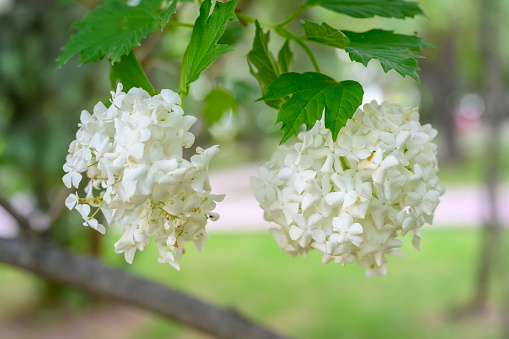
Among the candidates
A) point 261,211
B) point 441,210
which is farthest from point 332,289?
point 261,211

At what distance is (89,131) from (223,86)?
94 centimetres

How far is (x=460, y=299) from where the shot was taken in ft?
12.9

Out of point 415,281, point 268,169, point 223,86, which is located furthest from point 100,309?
point 268,169

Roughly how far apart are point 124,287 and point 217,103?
54 centimetres

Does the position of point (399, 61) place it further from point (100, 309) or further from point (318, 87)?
Result: point (100, 309)

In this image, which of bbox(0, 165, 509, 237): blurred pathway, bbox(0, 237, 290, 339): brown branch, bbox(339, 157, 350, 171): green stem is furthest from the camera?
bbox(0, 165, 509, 237): blurred pathway

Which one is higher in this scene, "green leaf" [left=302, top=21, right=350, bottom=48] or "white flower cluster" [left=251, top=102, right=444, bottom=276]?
"green leaf" [left=302, top=21, right=350, bottom=48]

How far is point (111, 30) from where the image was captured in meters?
0.77

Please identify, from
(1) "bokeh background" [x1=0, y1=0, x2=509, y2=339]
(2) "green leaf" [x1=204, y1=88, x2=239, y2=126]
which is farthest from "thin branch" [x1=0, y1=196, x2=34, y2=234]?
(1) "bokeh background" [x1=0, y1=0, x2=509, y2=339]

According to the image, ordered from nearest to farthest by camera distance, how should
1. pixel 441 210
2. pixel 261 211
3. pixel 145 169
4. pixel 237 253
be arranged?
pixel 145 169 → pixel 237 253 → pixel 441 210 → pixel 261 211

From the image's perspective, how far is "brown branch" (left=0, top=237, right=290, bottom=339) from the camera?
135 centimetres

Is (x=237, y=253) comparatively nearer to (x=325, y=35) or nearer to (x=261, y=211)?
(x=261, y=211)

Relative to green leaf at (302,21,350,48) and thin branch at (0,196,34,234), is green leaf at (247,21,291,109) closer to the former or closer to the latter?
green leaf at (302,21,350,48)

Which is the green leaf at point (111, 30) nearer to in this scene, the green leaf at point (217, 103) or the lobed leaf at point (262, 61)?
the lobed leaf at point (262, 61)
